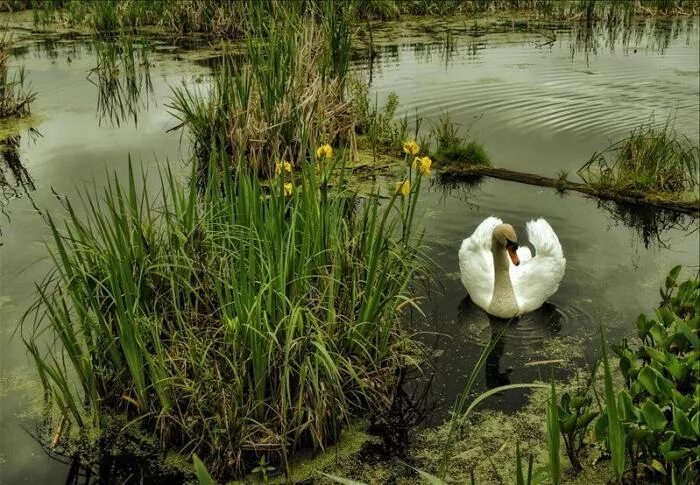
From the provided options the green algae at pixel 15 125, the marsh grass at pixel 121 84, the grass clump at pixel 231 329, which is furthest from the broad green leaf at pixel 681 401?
the green algae at pixel 15 125

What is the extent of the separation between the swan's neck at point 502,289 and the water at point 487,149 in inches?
3.9

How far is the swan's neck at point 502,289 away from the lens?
4410mm

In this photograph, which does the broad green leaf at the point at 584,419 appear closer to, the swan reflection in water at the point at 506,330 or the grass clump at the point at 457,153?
the swan reflection in water at the point at 506,330

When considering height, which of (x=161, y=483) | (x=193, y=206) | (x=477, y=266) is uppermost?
(x=193, y=206)

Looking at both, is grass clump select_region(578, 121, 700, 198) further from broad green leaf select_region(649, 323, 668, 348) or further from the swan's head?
broad green leaf select_region(649, 323, 668, 348)

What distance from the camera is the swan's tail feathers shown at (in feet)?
14.9

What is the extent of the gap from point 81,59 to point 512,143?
23.6 feet

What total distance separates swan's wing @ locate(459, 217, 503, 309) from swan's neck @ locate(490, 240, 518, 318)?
7 centimetres

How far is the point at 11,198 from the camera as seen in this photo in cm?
623

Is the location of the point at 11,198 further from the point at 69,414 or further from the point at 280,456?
the point at 280,456

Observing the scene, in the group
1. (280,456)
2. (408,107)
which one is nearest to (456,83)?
(408,107)

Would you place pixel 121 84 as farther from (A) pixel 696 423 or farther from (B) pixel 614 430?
(A) pixel 696 423

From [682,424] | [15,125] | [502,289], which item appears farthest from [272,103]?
[682,424]

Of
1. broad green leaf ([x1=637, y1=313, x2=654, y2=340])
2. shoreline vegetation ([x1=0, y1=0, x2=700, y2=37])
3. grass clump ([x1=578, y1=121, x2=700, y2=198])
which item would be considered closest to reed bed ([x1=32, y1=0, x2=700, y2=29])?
shoreline vegetation ([x1=0, y1=0, x2=700, y2=37])
